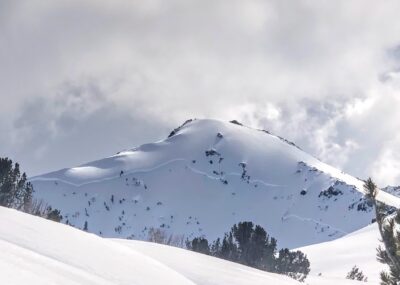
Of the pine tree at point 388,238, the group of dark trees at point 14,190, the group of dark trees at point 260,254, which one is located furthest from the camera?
the group of dark trees at point 260,254

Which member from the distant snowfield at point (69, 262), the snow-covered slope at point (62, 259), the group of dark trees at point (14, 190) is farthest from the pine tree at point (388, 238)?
the group of dark trees at point (14, 190)

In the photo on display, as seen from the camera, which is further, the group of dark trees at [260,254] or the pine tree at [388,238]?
the group of dark trees at [260,254]

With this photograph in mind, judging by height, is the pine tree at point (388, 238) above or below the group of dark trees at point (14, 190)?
below

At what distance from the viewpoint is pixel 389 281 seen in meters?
14.0

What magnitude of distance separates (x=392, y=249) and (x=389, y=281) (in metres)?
0.91

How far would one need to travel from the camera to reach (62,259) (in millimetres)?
10211

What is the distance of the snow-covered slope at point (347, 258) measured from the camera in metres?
80.1

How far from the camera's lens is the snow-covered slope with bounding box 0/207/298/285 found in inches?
298

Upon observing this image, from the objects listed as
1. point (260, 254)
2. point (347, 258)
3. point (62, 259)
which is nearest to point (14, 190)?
point (260, 254)

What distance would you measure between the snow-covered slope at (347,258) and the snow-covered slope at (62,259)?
60.8 metres

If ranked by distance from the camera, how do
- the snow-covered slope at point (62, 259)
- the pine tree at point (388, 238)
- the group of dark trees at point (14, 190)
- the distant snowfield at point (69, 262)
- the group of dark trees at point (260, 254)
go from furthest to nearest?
1. the group of dark trees at point (260, 254)
2. the group of dark trees at point (14, 190)
3. the pine tree at point (388, 238)
4. the distant snowfield at point (69, 262)
5. the snow-covered slope at point (62, 259)

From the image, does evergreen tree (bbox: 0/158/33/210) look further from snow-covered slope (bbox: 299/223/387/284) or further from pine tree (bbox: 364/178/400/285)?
pine tree (bbox: 364/178/400/285)

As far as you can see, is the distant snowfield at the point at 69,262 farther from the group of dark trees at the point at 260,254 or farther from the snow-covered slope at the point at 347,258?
the snow-covered slope at the point at 347,258

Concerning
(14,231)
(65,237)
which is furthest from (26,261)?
(65,237)
